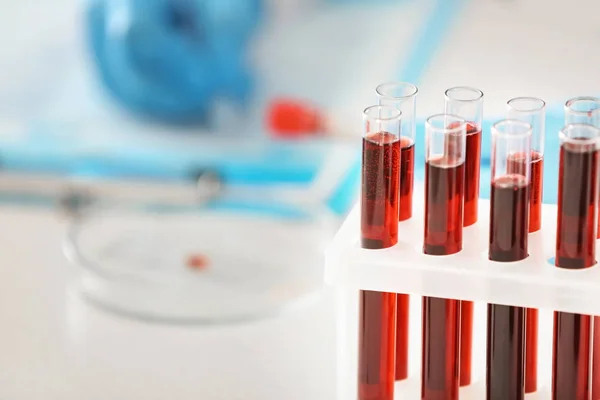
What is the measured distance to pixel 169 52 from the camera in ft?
5.36

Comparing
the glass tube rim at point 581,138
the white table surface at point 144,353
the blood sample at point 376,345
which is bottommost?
the white table surface at point 144,353

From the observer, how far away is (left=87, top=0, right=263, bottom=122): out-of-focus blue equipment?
1625 mm

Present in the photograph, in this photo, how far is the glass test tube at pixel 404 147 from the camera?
74cm

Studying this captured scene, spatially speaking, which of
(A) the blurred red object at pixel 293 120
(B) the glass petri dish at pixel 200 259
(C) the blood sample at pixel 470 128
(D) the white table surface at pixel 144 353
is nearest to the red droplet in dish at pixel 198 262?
(B) the glass petri dish at pixel 200 259

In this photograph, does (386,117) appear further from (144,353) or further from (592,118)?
(144,353)

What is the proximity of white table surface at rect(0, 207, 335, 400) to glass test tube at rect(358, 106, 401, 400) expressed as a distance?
197mm

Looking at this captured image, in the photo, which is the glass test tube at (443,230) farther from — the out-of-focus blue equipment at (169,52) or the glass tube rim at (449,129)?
the out-of-focus blue equipment at (169,52)

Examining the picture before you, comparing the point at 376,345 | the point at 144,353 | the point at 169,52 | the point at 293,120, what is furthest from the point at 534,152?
the point at 169,52

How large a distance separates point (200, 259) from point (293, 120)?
1.37 ft

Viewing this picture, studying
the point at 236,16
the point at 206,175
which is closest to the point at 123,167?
the point at 206,175

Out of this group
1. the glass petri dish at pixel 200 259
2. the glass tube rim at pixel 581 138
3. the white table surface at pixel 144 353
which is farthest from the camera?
the glass petri dish at pixel 200 259

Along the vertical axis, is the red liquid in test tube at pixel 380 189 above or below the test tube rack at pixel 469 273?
above

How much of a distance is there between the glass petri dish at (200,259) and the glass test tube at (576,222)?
415 mm

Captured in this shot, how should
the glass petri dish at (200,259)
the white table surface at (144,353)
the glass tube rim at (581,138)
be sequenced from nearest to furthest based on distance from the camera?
the glass tube rim at (581,138)
the white table surface at (144,353)
the glass petri dish at (200,259)
